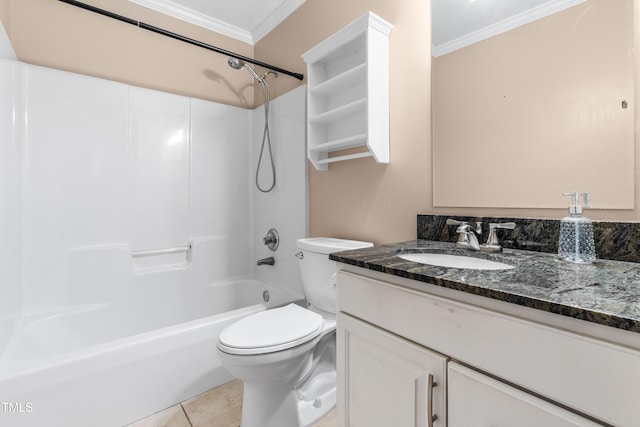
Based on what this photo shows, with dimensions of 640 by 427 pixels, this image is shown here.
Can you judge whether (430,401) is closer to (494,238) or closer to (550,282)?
(550,282)

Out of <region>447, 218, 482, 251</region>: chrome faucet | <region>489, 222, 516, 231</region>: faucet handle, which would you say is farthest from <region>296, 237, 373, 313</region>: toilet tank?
<region>489, 222, 516, 231</region>: faucet handle

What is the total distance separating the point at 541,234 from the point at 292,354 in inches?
39.5

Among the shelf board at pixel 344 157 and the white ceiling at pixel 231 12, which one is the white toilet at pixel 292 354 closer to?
the shelf board at pixel 344 157

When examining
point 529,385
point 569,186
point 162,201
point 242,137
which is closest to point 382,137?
point 569,186

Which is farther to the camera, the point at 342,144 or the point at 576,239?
the point at 342,144

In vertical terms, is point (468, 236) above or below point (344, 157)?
below

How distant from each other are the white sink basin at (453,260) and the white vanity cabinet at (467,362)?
27 centimetres

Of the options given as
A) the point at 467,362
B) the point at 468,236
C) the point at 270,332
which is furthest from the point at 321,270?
the point at 467,362

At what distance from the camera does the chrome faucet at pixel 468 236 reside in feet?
3.57

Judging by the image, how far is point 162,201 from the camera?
2.16m

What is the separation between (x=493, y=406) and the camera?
587 millimetres

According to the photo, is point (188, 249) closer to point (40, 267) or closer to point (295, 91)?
point (40, 267)

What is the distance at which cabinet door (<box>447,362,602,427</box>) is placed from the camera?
518 millimetres

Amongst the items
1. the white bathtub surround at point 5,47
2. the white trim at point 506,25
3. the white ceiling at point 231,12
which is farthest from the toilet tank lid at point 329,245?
the white bathtub surround at point 5,47
